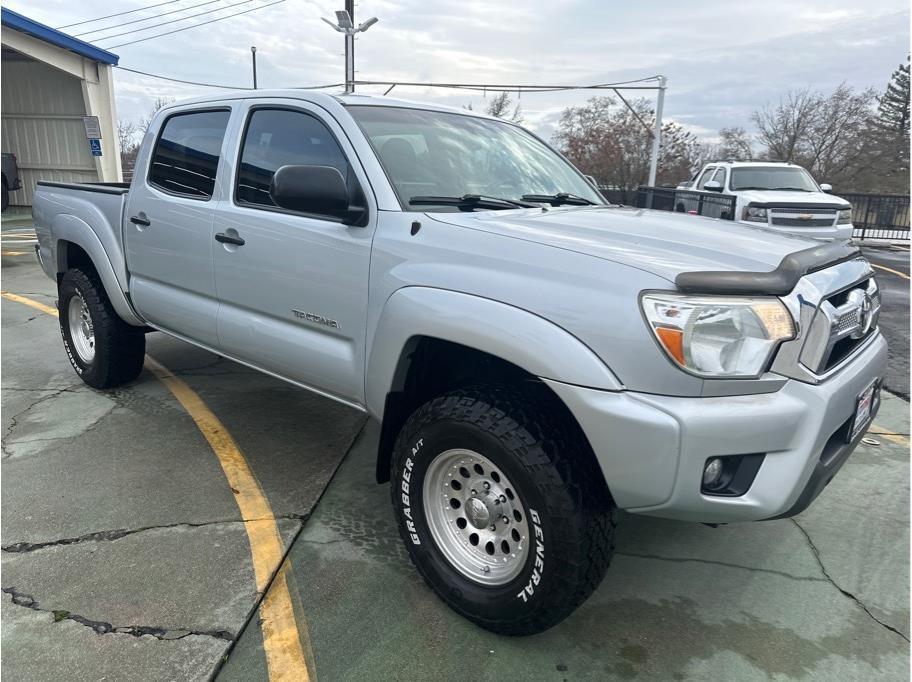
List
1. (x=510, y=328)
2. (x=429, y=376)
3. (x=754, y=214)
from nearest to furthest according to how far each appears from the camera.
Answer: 1. (x=510, y=328)
2. (x=429, y=376)
3. (x=754, y=214)

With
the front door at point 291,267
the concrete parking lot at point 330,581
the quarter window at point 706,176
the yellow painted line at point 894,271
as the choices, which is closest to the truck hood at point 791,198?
the yellow painted line at point 894,271

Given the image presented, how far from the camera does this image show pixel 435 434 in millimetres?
2408

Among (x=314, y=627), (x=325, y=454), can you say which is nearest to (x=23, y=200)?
(x=325, y=454)

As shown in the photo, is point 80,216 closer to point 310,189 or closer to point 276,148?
point 276,148

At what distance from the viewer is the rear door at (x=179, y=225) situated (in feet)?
11.8

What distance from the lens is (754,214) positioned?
11.8 m

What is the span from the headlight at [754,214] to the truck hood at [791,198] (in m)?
0.14

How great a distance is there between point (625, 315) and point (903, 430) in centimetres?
374

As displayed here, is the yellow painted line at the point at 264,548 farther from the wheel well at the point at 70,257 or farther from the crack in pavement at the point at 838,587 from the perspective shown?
the crack in pavement at the point at 838,587

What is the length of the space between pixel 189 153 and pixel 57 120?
62.0 feet

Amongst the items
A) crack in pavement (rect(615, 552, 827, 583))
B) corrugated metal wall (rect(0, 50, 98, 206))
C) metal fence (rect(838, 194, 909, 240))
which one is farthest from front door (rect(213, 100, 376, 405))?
metal fence (rect(838, 194, 909, 240))

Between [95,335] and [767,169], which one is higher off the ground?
[767,169]

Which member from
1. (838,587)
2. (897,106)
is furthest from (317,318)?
(897,106)

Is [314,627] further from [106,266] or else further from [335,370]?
[106,266]
